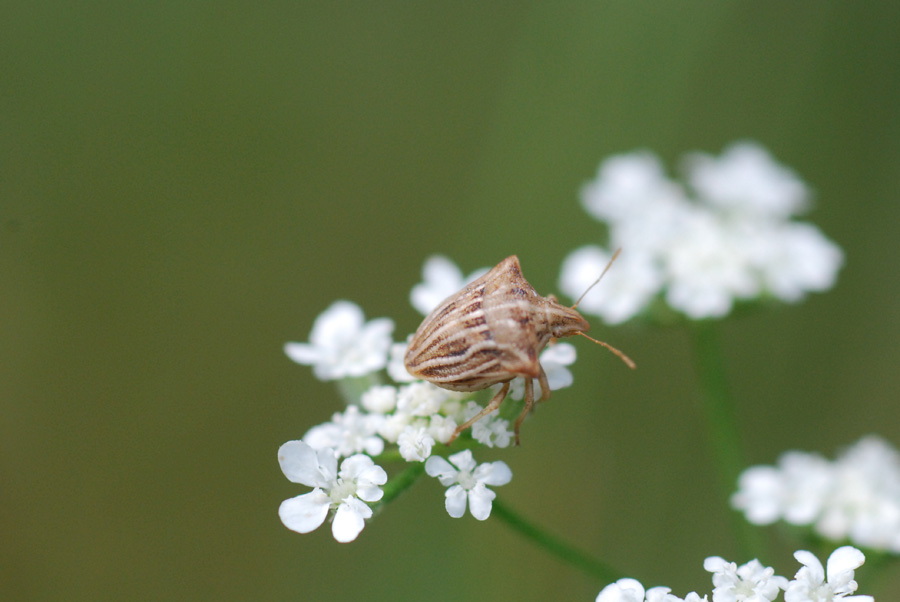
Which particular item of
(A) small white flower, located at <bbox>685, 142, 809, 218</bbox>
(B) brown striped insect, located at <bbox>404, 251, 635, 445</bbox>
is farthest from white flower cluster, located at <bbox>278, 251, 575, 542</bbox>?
(A) small white flower, located at <bbox>685, 142, 809, 218</bbox>

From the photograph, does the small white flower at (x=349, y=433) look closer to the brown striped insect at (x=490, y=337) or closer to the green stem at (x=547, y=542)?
the brown striped insect at (x=490, y=337)

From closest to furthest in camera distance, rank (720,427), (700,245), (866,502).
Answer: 1. (866,502)
2. (720,427)
3. (700,245)

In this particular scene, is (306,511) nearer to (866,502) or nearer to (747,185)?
(866,502)

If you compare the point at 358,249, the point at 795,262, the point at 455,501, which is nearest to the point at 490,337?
the point at 455,501

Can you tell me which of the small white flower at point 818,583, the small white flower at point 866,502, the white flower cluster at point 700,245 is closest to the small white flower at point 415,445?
the small white flower at point 818,583

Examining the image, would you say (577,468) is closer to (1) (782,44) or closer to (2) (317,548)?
(2) (317,548)

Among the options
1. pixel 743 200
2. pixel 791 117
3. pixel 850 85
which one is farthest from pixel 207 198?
pixel 850 85

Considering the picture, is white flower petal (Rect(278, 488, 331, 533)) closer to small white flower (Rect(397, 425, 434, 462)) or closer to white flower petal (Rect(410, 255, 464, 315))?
small white flower (Rect(397, 425, 434, 462))
